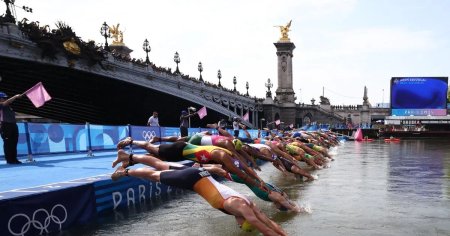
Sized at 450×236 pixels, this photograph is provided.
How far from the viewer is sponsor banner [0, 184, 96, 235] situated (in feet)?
21.4

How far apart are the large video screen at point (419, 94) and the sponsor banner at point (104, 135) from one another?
4115 centimetres

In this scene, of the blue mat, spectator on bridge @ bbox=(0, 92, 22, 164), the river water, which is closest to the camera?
the river water

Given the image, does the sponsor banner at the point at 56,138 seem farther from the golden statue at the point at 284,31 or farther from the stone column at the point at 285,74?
the golden statue at the point at 284,31

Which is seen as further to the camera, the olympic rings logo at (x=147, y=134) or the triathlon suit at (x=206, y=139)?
the olympic rings logo at (x=147, y=134)

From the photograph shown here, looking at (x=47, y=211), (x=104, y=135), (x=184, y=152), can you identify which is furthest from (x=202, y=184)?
(x=104, y=135)

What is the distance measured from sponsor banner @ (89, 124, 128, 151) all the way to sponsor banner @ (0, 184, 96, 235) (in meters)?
9.07

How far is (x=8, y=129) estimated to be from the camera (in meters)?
11.9

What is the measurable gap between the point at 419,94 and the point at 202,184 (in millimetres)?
50964

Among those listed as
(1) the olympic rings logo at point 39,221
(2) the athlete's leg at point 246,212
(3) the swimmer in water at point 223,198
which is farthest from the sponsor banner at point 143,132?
(2) the athlete's leg at point 246,212

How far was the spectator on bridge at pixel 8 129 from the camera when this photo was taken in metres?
11.8

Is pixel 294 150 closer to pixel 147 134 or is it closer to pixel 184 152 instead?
pixel 147 134

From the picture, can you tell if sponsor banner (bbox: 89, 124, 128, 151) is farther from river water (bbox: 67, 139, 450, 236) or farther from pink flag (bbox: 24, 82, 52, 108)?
river water (bbox: 67, 139, 450, 236)

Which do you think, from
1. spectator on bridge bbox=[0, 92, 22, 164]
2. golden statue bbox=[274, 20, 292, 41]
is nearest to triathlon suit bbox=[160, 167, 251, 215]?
spectator on bridge bbox=[0, 92, 22, 164]

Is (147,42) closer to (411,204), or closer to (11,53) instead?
(11,53)
